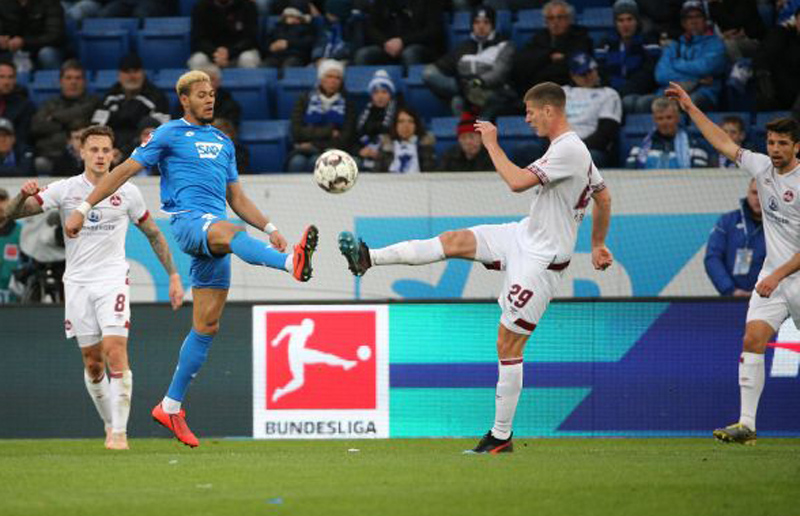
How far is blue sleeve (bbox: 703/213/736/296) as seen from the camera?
13.6 metres

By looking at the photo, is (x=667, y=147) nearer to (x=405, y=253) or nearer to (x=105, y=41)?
(x=405, y=253)

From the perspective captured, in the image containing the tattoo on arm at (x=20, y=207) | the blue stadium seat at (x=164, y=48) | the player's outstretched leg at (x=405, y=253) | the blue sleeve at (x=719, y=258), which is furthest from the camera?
the blue stadium seat at (x=164, y=48)

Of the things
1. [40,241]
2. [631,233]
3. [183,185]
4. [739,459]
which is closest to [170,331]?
[40,241]

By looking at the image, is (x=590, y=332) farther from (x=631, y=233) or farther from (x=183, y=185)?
(x=183, y=185)

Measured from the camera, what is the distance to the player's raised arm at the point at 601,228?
31.4ft

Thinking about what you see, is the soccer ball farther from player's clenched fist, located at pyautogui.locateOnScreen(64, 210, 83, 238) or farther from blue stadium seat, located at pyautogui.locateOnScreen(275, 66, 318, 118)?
blue stadium seat, located at pyautogui.locateOnScreen(275, 66, 318, 118)

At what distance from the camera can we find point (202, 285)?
32.7 ft

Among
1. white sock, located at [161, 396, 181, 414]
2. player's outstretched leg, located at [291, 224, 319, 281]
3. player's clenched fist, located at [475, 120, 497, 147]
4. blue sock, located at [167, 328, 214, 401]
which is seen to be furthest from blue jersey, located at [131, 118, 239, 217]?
player's clenched fist, located at [475, 120, 497, 147]

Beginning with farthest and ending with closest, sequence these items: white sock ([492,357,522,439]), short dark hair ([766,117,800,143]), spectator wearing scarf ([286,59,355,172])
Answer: spectator wearing scarf ([286,59,355,172])
short dark hair ([766,117,800,143])
white sock ([492,357,522,439])

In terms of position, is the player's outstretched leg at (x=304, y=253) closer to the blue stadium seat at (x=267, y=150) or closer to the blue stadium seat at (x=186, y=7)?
the blue stadium seat at (x=267, y=150)

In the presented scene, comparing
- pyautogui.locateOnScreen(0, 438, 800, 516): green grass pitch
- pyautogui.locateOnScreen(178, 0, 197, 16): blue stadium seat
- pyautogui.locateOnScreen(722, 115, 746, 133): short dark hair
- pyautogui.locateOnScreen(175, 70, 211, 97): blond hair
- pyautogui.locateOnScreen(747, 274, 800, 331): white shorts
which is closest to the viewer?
pyautogui.locateOnScreen(0, 438, 800, 516): green grass pitch

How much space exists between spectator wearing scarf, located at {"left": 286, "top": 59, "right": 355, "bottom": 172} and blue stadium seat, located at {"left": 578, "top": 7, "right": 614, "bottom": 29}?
343 centimetres

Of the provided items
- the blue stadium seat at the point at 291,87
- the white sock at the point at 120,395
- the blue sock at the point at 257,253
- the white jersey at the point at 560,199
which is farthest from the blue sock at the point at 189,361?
the blue stadium seat at the point at 291,87

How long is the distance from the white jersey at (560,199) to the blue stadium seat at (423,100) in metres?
7.89
